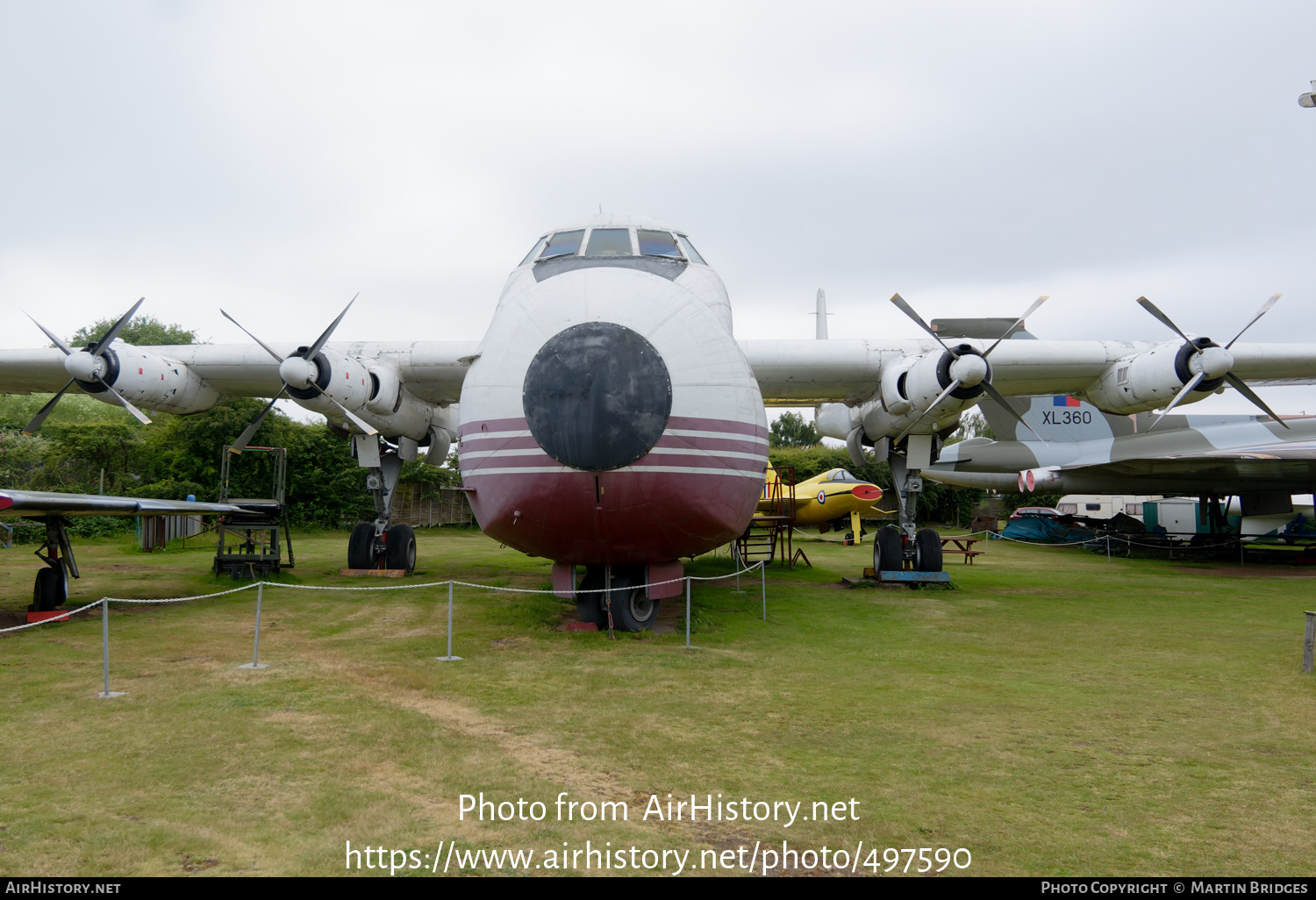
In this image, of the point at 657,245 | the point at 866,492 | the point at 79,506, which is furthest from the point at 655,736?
the point at 866,492

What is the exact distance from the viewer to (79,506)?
368 inches

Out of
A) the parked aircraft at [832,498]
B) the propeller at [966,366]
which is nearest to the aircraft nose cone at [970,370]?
the propeller at [966,366]

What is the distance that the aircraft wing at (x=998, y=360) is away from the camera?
42.3 feet

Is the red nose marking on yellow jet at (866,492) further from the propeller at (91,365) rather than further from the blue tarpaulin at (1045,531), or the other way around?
the propeller at (91,365)

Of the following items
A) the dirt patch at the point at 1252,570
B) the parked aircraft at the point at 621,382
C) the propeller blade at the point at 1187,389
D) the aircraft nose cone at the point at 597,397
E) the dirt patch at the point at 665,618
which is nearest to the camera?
the aircraft nose cone at the point at 597,397

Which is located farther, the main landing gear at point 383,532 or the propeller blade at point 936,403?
the main landing gear at point 383,532

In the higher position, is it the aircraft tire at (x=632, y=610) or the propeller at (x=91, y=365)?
the propeller at (x=91, y=365)

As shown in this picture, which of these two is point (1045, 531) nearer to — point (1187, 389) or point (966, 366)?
point (1187, 389)

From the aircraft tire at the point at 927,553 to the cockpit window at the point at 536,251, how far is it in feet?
29.0

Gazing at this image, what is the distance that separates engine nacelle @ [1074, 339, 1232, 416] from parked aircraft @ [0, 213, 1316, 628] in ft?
0.11

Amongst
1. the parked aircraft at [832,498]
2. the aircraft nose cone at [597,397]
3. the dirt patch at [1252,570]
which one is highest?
the aircraft nose cone at [597,397]

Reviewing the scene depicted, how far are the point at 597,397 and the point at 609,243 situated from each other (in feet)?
9.15

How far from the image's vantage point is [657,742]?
5.02 m

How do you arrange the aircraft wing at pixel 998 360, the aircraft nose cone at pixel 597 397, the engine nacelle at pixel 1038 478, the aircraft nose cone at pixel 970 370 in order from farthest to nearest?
the engine nacelle at pixel 1038 478
the aircraft wing at pixel 998 360
the aircraft nose cone at pixel 970 370
the aircraft nose cone at pixel 597 397
